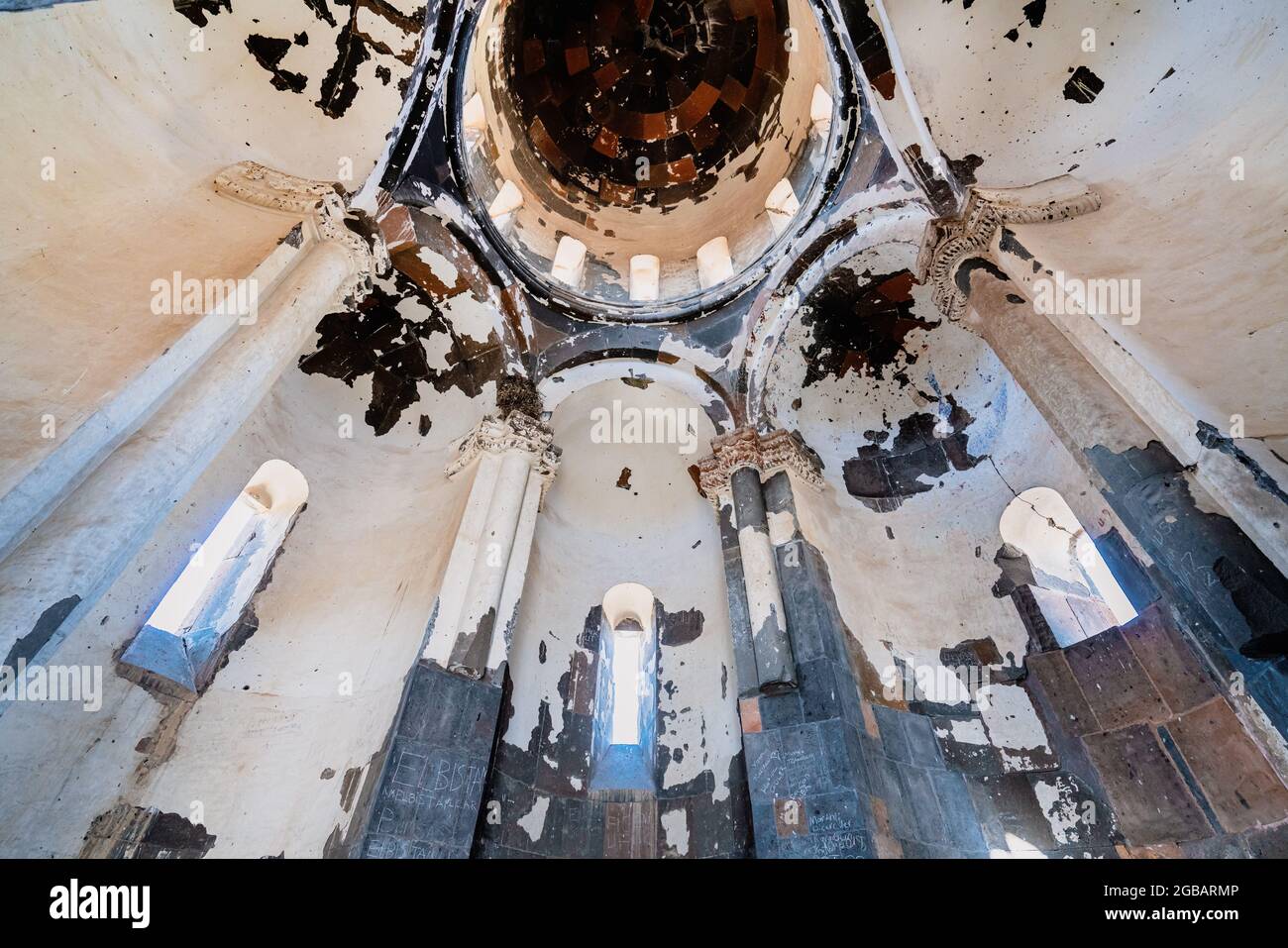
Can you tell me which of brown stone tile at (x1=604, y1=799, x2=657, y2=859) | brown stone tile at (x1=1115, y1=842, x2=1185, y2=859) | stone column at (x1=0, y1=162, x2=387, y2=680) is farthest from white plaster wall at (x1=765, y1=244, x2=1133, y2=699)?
stone column at (x1=0, y1=162, x2=387, y2=680)

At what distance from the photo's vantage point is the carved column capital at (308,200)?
247 inches

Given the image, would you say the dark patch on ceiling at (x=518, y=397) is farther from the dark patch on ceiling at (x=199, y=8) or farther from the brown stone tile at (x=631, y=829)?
the brown stone tile at (x=631, y=829)

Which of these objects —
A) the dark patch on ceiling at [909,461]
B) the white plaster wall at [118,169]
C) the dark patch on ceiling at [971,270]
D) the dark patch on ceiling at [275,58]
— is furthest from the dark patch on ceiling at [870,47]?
the dark patch on ceiling at [275,58]

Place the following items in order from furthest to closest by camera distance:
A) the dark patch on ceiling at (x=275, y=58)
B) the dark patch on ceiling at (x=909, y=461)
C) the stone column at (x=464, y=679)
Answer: the dark patch on ceiling at (x=909, y=461) → the dark patch on ceiling at (x=275, y=58) → the stone column at (x=464, y=679)

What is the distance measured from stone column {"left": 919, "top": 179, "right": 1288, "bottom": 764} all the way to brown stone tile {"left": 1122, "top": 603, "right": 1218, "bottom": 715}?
18cm

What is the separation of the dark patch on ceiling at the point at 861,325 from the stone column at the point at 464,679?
4916mm

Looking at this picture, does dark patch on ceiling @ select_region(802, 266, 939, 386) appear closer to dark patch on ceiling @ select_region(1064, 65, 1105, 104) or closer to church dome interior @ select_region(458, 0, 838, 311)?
church dome interior @ select_region(458, 0, 838, 311)

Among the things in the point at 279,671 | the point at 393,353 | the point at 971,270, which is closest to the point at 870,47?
the point at 971,270

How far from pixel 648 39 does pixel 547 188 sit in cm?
364

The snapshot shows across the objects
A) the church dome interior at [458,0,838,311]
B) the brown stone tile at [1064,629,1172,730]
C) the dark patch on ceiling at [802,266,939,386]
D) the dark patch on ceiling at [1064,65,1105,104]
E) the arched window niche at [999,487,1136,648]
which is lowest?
the brown stone tile at [1064,629,1172,730]

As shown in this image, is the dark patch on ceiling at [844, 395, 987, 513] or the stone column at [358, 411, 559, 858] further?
the dark patch on ceiling at [844, 395, 987, 513]

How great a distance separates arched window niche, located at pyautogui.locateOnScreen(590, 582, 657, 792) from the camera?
706 cm

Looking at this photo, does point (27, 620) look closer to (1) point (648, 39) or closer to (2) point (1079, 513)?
(2) point (1079, 513)
